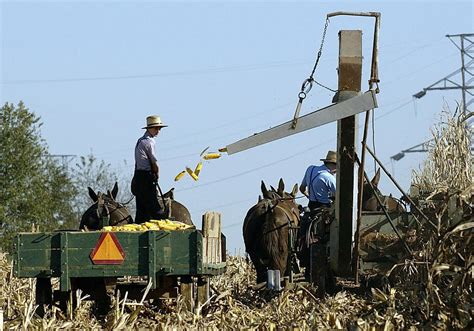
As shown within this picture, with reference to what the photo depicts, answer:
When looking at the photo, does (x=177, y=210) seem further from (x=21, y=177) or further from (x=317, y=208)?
(x=21, y=177)

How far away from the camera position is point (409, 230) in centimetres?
1745

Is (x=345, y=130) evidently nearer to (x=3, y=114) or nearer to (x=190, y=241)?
(x=190, y=241)

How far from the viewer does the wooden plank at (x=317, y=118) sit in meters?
14.9

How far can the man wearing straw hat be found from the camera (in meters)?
18.1

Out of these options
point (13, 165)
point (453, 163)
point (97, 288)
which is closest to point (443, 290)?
point (97, 288)

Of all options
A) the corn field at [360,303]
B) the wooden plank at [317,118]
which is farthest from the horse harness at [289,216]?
the wooden plank at [317,118]

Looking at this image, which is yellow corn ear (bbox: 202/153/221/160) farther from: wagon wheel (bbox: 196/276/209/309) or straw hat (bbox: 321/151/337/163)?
straw hat (bbox: 321/151/337/163)

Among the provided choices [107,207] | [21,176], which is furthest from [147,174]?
[21,176]

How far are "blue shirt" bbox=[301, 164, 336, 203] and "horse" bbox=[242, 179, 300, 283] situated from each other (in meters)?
0.41

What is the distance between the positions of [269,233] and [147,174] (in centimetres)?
296

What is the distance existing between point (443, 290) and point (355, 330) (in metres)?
0.91

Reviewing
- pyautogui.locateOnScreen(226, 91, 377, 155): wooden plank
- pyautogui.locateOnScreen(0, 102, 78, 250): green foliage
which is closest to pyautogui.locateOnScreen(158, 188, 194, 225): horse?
pyautogui.locateOnScreen(226, 91, 377, 155): wooden plank

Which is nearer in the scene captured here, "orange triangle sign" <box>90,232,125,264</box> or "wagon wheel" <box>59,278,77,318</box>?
"orange triangle sign" <box>90,232,125,264</box>

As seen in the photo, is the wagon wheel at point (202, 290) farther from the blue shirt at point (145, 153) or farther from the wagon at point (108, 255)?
the blue shirt at point (145, 153)
